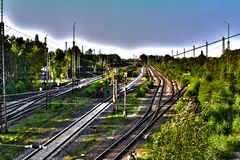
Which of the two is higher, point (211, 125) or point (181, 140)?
point (181, 140)

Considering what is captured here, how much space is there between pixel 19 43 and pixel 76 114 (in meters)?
41.3

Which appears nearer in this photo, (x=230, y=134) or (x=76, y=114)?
(x=230, y=134)

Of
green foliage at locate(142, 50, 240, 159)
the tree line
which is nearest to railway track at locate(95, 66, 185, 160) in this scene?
green foliage at locate(142, 50, 240, 159)

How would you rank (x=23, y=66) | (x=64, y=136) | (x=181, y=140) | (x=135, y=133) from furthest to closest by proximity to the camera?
(x=23, y=66)
(x=135, y=133)
(x=64, y=136)
(x=181, y=140)

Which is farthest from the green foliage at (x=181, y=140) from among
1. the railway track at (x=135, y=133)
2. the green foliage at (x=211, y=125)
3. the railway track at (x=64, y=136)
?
the railway track at (x=64, y=136)

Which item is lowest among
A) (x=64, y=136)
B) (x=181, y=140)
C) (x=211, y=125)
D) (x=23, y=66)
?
(x=64, y=136)

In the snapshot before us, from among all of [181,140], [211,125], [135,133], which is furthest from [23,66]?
[181,140]

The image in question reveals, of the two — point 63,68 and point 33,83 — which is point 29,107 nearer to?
point 33,83

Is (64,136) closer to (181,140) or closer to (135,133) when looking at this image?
(135,133)

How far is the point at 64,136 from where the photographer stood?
3303 cm

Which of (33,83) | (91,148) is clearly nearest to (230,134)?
(91,148)

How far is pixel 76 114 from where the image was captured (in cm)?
4484

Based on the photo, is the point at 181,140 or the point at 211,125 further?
the point at 211,125

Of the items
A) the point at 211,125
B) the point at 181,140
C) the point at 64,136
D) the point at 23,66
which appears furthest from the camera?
the point at 23,66
